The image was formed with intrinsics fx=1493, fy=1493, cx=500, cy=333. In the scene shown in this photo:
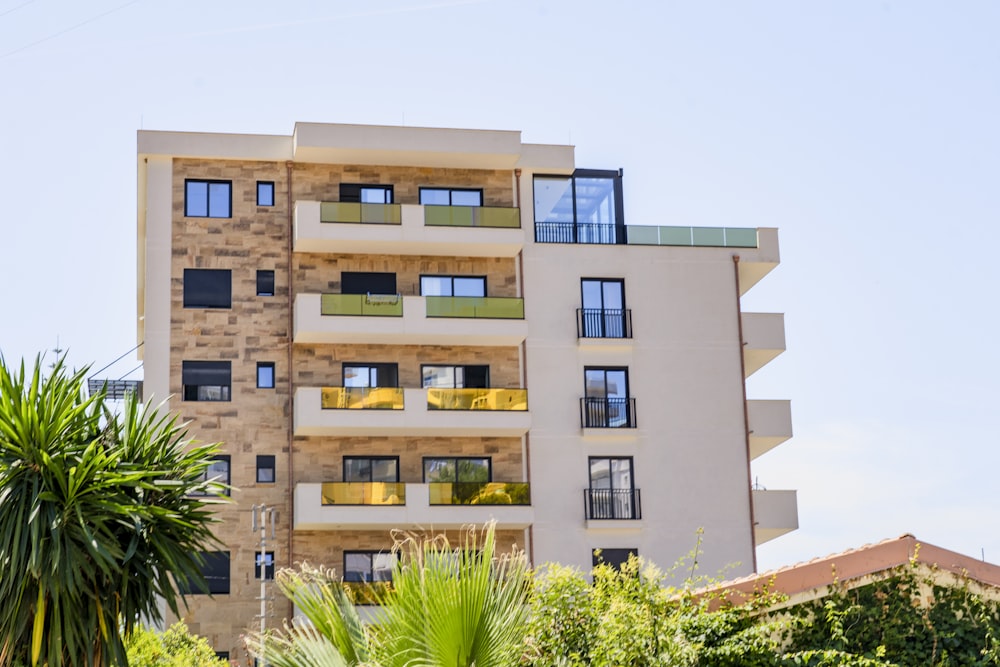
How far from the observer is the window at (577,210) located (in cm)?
4741

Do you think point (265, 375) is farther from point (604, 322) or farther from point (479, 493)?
point (604, 322)

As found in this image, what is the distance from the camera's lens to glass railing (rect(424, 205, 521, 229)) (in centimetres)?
4528

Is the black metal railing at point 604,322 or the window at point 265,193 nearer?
the window at point 265,193

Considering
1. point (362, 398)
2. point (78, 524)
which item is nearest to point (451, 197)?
point (362, 398)

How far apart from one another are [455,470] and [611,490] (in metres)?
4.78

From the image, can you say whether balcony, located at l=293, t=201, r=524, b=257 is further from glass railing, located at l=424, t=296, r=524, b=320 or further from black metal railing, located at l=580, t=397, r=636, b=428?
black metal railing, located at l=580, t=397, r=636, b=428

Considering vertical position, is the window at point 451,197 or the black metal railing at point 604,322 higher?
the window at point 451,197

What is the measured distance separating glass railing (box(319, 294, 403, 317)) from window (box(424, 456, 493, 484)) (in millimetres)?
4609

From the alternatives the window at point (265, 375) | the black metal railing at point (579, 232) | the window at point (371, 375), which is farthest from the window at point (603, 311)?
the window at point (265, 375)

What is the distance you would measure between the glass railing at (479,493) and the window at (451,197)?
8.87 metres

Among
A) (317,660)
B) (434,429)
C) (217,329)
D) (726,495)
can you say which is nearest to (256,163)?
(217,329)

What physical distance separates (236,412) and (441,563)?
32111 millimetres

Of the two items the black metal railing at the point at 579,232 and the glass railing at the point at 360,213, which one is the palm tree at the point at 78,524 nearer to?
the glass railing at the point at 360,213

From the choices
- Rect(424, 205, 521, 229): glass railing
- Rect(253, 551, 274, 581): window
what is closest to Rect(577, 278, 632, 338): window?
Rect(424, 205, 521, 229): glass railing
